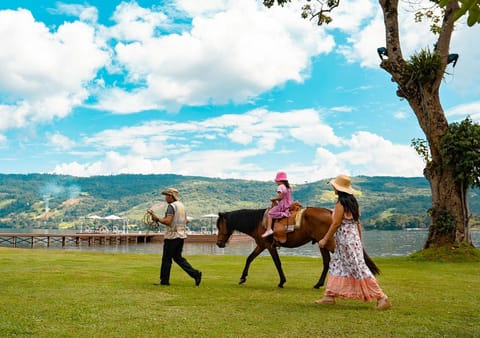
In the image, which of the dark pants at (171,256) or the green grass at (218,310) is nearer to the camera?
the green grass at (218,310)

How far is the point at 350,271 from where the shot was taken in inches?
307

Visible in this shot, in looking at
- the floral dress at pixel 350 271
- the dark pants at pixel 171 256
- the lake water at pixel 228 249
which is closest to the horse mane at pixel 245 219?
the dark pants at pixel 171 256

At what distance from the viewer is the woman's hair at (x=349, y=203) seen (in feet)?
26.0

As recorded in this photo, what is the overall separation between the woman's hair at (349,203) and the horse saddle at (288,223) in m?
2.60

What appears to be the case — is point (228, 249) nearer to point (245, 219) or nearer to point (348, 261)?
point (245, 219)

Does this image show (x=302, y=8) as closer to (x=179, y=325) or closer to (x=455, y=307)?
(x=455, y=307)

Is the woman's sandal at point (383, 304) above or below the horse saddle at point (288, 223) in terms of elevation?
below

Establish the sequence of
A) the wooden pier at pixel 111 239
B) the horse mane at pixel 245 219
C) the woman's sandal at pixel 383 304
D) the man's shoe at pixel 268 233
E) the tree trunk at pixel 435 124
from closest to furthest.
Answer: the woman's sandal at pixel 383 304 < the man's shoe at pixel 268 233 < the horse mane at pixel 245 219 < the tree trunk at pixel 435 124 < the wooden pier at pixel 111 239

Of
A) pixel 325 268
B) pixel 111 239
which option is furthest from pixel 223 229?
pixel 111 239

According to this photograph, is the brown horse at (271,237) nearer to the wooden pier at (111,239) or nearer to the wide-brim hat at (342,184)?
the wide-brim hat at (342,184)

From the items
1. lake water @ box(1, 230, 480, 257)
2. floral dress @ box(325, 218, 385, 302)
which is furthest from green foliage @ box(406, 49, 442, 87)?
lake water @ box(1, 230, 480, 257)

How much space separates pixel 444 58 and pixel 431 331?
1669cm

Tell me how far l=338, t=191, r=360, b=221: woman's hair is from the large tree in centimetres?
1256

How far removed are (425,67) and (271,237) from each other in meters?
12.5
